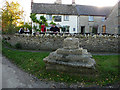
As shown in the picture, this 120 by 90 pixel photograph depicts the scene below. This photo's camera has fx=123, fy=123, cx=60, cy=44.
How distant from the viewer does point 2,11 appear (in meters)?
22.6

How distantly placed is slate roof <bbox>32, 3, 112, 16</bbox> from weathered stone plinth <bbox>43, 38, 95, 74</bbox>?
2015 centimetres

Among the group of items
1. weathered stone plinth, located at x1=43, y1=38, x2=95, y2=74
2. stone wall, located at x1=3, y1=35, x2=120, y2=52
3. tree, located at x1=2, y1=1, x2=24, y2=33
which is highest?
tree, located at x1=2, y1=1, x2=24, y2=33

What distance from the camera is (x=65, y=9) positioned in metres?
27.6

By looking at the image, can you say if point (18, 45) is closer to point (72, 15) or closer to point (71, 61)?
point (71, 61)

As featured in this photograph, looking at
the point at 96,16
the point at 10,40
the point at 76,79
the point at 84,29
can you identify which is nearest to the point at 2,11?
the point at 10,40

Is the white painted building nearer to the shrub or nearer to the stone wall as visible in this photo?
the stone wall

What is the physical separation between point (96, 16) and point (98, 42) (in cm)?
1660

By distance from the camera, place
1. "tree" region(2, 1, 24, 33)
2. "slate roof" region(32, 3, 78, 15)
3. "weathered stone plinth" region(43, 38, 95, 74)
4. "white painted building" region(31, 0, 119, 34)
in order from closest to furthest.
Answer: "weathered stone plinth" region(43, 38, 95, 74) < "tree" region(2, 1, 24, 33) < "slate roof" region(32, 3, 78, 15) < "white painted building" region(31, 0, 119, 34)

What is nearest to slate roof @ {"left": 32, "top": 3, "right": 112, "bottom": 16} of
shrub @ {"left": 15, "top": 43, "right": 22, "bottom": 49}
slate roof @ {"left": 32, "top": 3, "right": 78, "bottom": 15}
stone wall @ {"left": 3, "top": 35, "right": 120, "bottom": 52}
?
slate roof @ {"left": 32, "top": 3, "right": 78, "bottom": 15}

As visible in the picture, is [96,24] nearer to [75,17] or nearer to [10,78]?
[75,17]

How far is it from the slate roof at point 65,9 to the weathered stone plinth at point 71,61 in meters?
20.1

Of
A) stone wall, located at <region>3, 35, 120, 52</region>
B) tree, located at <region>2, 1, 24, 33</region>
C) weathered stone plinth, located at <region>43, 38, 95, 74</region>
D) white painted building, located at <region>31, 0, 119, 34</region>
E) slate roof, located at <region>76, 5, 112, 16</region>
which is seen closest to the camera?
weathered stone plinth, located at <region>43, 38, 95, 74</region>

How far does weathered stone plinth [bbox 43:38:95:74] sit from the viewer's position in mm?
6211

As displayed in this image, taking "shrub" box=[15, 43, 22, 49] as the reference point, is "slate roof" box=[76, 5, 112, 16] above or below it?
above
